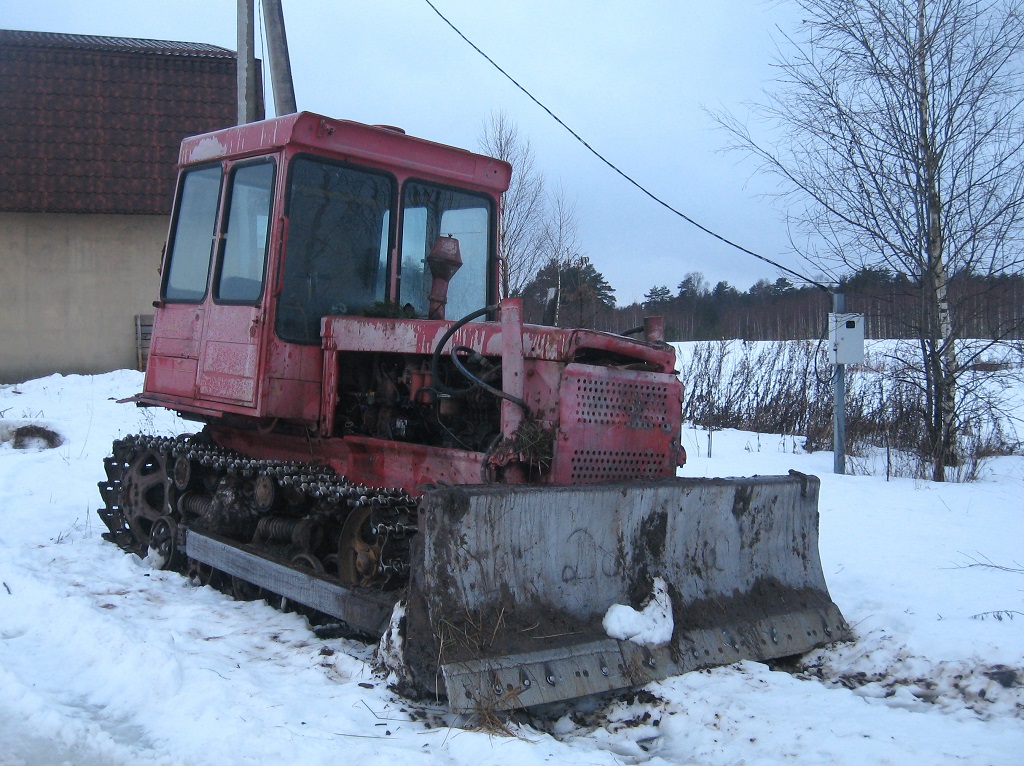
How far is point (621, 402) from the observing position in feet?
15.1

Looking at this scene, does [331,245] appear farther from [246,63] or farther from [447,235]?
[246,63]

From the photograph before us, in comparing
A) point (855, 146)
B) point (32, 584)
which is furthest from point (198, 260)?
point (855, 146)

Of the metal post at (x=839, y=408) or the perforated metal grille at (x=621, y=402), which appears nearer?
the perforated metal grille at (x=621, y=402)

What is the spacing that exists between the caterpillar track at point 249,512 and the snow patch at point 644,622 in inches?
41.7

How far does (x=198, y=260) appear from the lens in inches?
242

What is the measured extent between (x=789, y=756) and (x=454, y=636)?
135 centimetres

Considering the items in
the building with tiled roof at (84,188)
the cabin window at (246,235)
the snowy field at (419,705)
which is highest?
the building with tiled roof at (84,188)

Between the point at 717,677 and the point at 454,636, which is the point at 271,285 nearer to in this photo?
the point at 454,636

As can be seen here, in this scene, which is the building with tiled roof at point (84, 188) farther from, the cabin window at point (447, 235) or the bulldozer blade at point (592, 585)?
the bulldozer blade at point (592, 585)

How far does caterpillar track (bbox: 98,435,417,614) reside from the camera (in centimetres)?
469

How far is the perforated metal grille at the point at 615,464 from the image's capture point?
4457 mm

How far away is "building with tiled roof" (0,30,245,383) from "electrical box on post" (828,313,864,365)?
11.3 m

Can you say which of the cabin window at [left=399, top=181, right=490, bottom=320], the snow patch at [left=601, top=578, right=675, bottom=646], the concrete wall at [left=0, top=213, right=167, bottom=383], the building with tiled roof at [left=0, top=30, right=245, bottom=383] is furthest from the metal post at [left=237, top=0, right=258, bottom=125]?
the snow patch at [left=601, top=578, right=675, bottom=646]

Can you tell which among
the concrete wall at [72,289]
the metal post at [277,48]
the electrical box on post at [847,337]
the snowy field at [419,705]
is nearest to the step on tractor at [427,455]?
the snowy field at [419,705]
